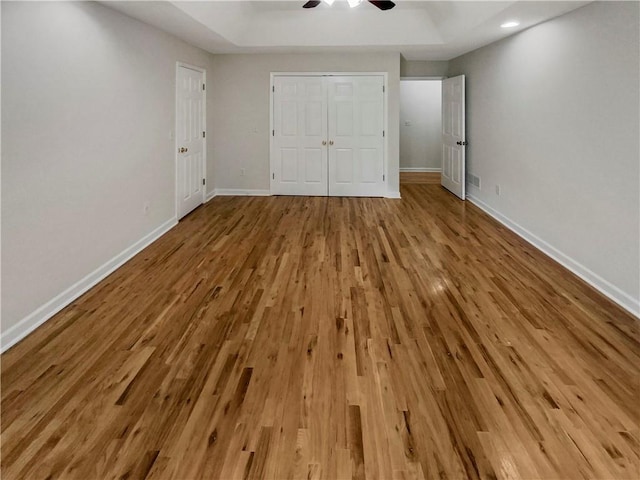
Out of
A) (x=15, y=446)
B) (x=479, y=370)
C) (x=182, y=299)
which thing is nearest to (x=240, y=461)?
(x=15, y=446)

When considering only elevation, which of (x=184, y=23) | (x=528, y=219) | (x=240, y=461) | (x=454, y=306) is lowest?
(x=240, y=461)

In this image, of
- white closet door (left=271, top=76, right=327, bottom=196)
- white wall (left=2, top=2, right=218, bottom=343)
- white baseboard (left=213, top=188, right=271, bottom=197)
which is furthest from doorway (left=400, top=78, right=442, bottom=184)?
white wall (left=2, top=2, right=218, bottom=343)

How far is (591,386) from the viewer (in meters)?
2.41

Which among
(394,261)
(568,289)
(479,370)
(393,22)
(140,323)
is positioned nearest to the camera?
(479,370)

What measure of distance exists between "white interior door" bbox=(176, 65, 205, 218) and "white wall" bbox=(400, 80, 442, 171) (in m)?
5.37

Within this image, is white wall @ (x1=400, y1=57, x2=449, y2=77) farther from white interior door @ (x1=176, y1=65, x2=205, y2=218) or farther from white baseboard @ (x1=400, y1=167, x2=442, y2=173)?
white interior door @ (x1=176, y1=65, x2=205, y2=218)

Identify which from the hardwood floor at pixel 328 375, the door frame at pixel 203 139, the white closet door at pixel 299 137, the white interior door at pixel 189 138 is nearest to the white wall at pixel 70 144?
the hardwood floor at pixel 328 375

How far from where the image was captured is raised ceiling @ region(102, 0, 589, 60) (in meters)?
5.50

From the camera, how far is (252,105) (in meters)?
7.86

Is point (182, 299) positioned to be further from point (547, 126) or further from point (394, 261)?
point (547, 126)

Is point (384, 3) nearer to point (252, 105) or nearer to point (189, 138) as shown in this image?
point (189, 138)

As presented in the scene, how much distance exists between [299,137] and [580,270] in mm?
5081

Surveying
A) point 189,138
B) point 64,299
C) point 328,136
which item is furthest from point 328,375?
point 328,136

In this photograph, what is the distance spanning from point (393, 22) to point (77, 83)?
182 inches
